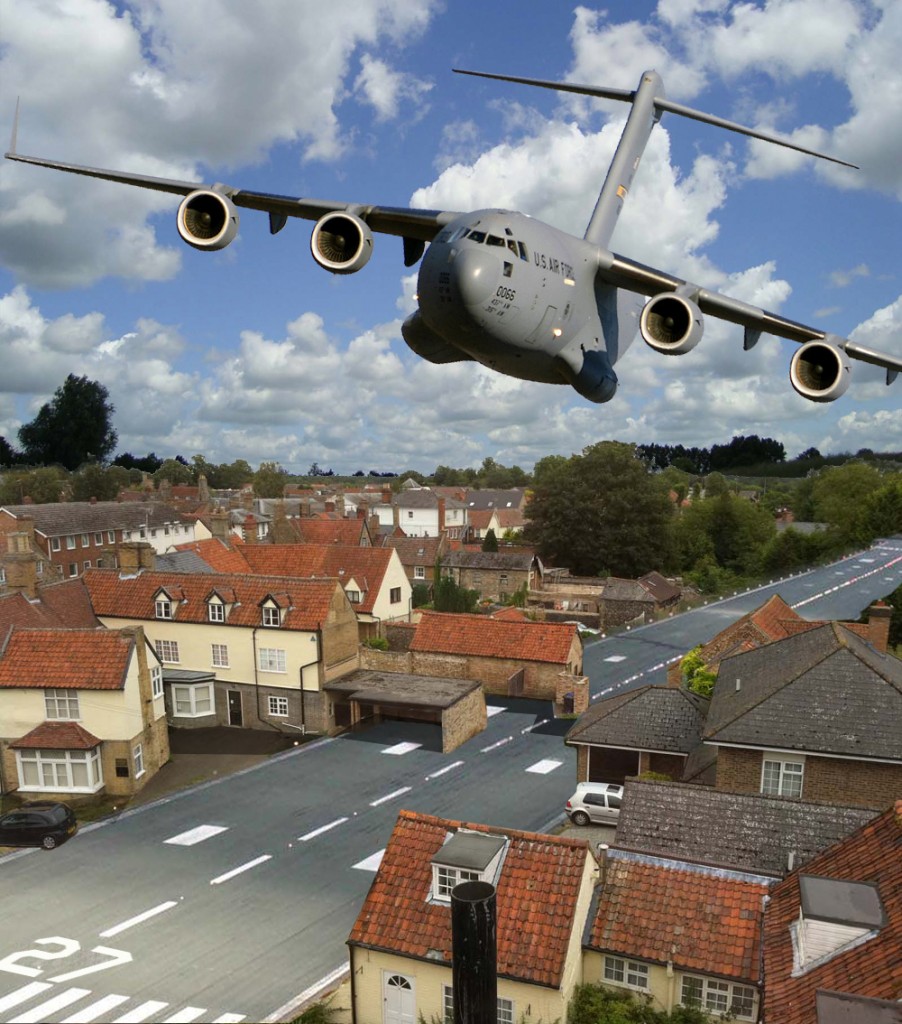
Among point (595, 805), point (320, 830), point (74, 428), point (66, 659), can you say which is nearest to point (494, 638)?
point (595, 805)

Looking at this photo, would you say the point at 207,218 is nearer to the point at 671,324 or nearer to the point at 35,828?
the point at 671,324

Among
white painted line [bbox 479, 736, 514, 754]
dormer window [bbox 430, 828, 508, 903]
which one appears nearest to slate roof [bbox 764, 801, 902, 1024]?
dormer window [bbox 430, 828, 508, 903]

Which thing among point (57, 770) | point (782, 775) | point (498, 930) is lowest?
point (57, 770)

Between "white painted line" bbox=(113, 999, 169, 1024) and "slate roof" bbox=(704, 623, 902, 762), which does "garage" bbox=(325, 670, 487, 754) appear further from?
"white painted line" bbox=(113, 999, 169, 1024)

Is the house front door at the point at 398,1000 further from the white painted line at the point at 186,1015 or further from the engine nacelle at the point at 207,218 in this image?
the engine nacelle at the point at 207,218

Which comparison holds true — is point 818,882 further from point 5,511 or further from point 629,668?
point 5,511
